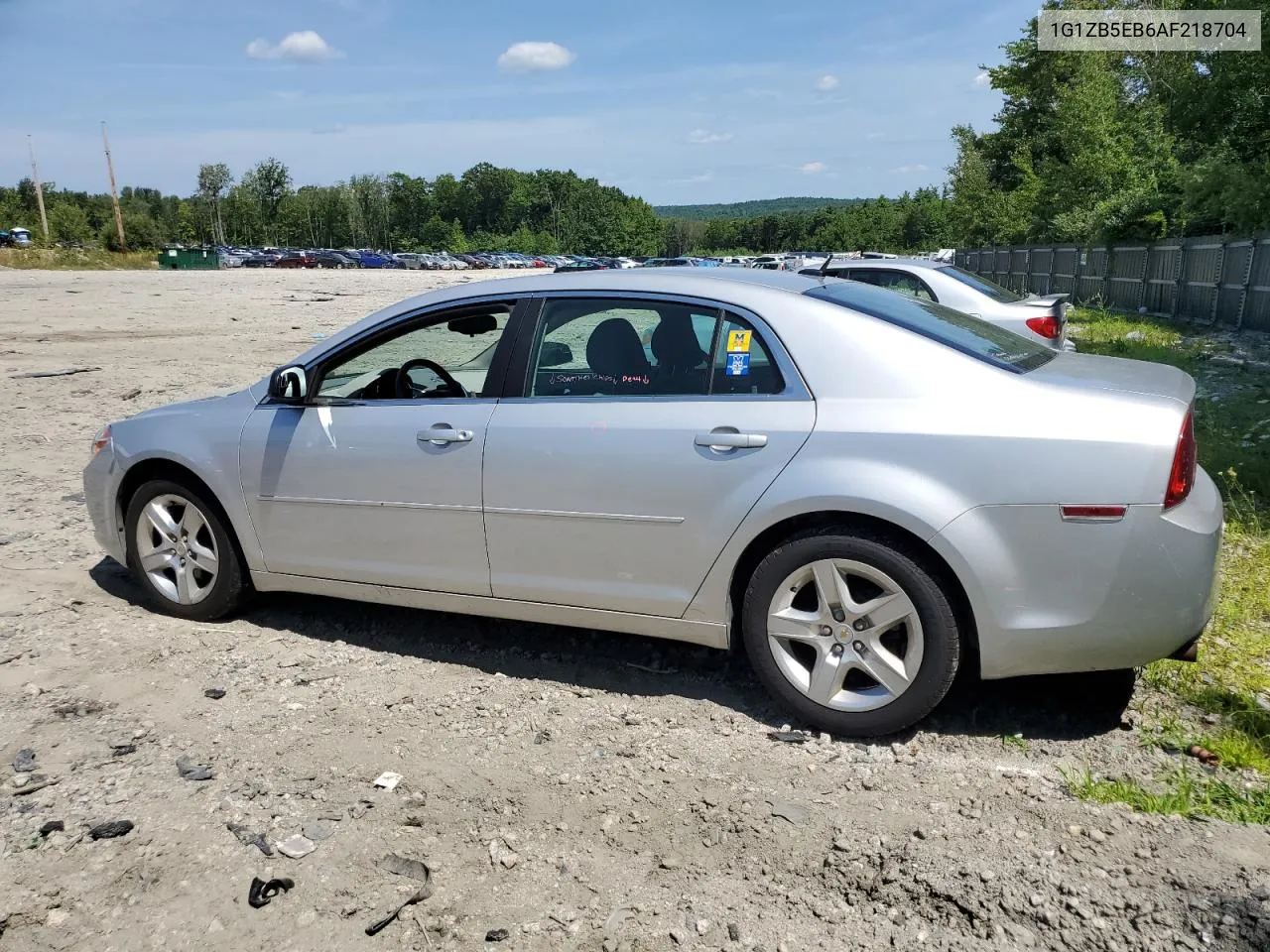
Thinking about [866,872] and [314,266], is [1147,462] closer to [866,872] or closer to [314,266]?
[866,872]

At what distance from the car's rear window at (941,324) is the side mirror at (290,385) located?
2303mm

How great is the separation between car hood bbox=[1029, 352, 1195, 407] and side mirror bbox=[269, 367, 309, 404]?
3.09m

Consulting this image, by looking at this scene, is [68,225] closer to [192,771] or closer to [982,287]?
[982,287]

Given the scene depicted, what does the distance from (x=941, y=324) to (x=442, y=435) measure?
211cm

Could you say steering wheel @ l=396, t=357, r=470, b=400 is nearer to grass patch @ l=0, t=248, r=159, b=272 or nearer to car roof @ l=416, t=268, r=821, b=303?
car roof @ l=416, t=268, r=821, b=303

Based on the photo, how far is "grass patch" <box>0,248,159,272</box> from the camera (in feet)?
200

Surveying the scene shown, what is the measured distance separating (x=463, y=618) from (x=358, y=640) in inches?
20.7

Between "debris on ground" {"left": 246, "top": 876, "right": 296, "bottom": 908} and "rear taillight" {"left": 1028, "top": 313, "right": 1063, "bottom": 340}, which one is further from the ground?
"rear taillight" {"left": 1028, "top": 313, "right": 1063, "bottom": 340}

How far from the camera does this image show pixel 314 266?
265 ft

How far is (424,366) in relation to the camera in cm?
466

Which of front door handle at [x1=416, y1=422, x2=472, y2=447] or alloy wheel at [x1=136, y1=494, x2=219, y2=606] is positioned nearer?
front door handle at [x1=416, y1=422, x2=472, y2=447]

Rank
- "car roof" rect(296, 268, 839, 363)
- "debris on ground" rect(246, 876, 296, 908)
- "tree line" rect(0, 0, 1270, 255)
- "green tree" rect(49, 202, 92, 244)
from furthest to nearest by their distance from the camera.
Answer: "green tree" rect(49, 202, 92, 244), "tree line" rect(0, 0, 1270, 255), "car roof" rect(296, 268, 839, 363), "debris on ground" rect(246, 876, 296, 908)

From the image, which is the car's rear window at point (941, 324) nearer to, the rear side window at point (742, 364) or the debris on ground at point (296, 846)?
the rear side window at point (742, 364)

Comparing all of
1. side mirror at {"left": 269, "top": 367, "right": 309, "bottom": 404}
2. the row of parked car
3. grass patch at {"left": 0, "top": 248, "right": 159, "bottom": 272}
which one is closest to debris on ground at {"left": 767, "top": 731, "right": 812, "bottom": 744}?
side mirror at {"left": 269, "top": 367, "right": 309, "bottom": 404}
